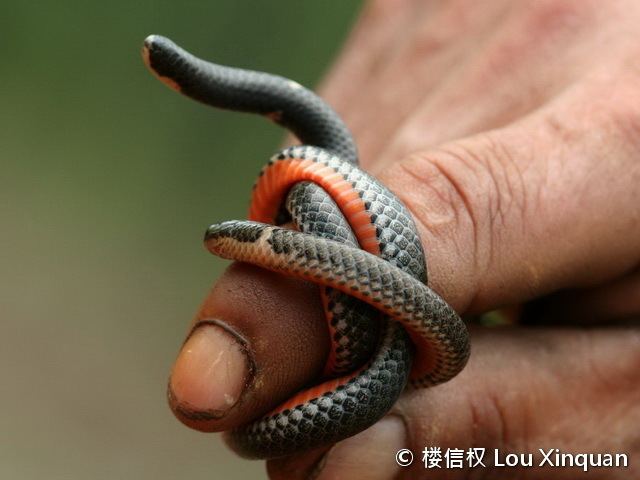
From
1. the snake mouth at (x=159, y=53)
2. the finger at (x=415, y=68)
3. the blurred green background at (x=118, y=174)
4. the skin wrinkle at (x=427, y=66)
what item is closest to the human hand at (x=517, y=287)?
the skin wrinkle at (x=427, y=66)

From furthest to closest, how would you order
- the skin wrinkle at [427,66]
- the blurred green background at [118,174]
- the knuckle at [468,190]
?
the blurred green background at [118,174] < the skin wrinkle at [427,66] < the knuckle at [468,190]

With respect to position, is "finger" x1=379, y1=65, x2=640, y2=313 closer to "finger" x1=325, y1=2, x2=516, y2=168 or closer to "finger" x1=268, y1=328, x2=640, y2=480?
"finger" x1=268, y1=328, x2=640, y2=480

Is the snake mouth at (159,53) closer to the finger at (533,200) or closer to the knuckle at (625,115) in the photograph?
the finger at (533,200)

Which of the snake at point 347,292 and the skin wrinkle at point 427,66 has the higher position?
the skin wrinkle at point 427,66

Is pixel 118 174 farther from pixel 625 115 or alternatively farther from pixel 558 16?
pixel 625 115

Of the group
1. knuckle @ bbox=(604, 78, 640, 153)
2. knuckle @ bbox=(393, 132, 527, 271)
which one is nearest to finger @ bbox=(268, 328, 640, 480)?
knuckle @ bbox=(393, 132, 527, 271)

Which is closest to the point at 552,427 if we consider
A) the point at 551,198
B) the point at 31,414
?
the point at 551,198
